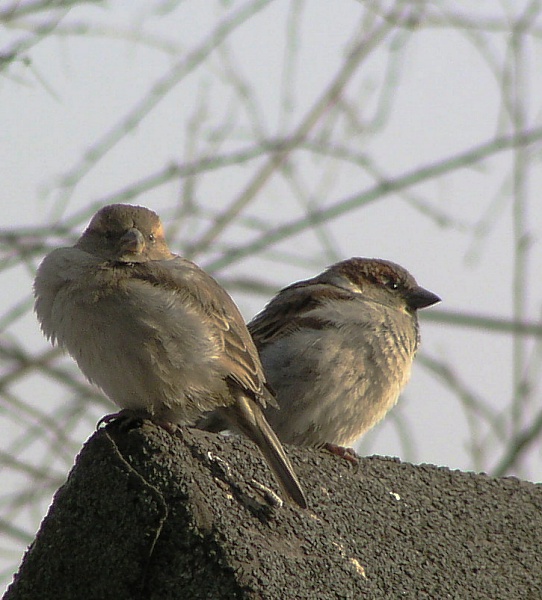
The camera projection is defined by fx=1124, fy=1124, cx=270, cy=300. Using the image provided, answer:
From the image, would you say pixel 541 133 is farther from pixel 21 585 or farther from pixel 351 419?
pixel 21 585

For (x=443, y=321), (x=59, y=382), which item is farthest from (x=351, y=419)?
(x=59, y=382)

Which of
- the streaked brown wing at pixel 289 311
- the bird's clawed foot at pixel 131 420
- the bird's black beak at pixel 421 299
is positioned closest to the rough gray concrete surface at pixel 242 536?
the bird's clawed foot at pixel 131 420

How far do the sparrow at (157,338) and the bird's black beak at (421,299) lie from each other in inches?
67.9

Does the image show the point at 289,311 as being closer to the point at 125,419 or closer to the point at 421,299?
the point at 421,299

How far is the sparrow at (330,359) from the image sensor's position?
4.34 m

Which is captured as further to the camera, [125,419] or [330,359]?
[330,359]

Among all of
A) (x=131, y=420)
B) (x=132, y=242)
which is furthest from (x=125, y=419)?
(x=132, y=242)

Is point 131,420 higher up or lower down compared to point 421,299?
lower down

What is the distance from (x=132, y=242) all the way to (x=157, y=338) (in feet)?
1.92

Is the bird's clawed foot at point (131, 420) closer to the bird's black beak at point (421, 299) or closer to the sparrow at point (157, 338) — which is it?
the sparrow at point (157, 338)

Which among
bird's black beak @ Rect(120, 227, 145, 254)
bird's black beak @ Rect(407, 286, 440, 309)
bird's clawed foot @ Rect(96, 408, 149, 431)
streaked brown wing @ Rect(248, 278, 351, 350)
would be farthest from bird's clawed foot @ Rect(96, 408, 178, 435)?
bird's black beak @ Rect(407, 286, 440, 309)

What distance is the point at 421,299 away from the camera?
502cm

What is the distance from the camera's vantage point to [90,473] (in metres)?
2.59

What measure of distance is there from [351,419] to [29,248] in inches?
55.3
